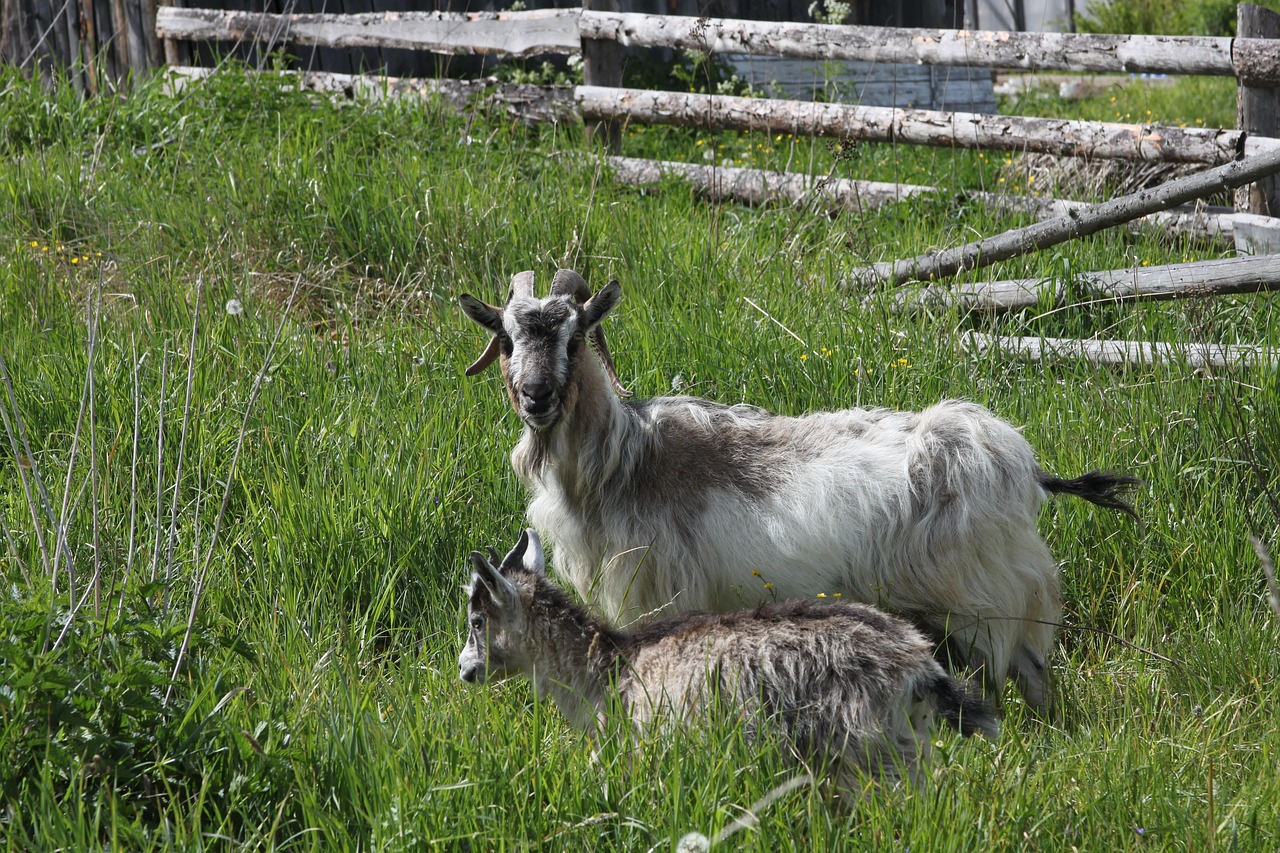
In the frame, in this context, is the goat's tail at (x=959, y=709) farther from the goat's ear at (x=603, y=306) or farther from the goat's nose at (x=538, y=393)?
the goat's ear at (x=603, y=306)

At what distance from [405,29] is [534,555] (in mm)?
7269

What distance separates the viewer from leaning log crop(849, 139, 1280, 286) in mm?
5629

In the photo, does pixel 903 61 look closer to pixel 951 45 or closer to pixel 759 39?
pixel 951 45

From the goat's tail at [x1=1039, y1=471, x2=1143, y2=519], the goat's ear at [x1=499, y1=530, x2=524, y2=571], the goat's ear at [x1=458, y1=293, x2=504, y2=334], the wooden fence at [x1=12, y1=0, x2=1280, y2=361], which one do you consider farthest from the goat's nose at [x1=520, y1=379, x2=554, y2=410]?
the wooden fence at [x1=12, y1=0, x2=1280, y2=361]

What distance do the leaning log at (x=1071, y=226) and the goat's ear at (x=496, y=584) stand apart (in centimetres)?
333

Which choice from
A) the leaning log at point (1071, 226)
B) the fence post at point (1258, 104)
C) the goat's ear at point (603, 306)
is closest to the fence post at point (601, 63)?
the leaning log at point (1071, 226)

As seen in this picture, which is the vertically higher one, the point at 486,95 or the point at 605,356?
the point at 486,95

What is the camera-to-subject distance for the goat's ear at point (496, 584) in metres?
3.61

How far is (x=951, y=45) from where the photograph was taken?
7.77 m

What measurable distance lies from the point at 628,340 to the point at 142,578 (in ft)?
8.56

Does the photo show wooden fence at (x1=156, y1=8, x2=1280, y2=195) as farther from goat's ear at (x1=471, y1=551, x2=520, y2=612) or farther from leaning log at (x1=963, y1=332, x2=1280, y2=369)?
goat's ear at (x1=471, y1=551, x2=520, y2=612)

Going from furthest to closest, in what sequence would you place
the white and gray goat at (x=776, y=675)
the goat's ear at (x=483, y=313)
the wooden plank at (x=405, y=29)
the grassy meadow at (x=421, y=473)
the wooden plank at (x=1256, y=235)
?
the wooden plank at (x=405, y=29), the wooden plank at (x=1256, y=235), the goat's ear at (x=483, y=313), the white and gray goat at (x=776, y=675), the grassy meadow at (x=421, y=473)

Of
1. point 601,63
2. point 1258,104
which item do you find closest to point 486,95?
point 601,63

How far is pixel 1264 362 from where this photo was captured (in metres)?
5.07
